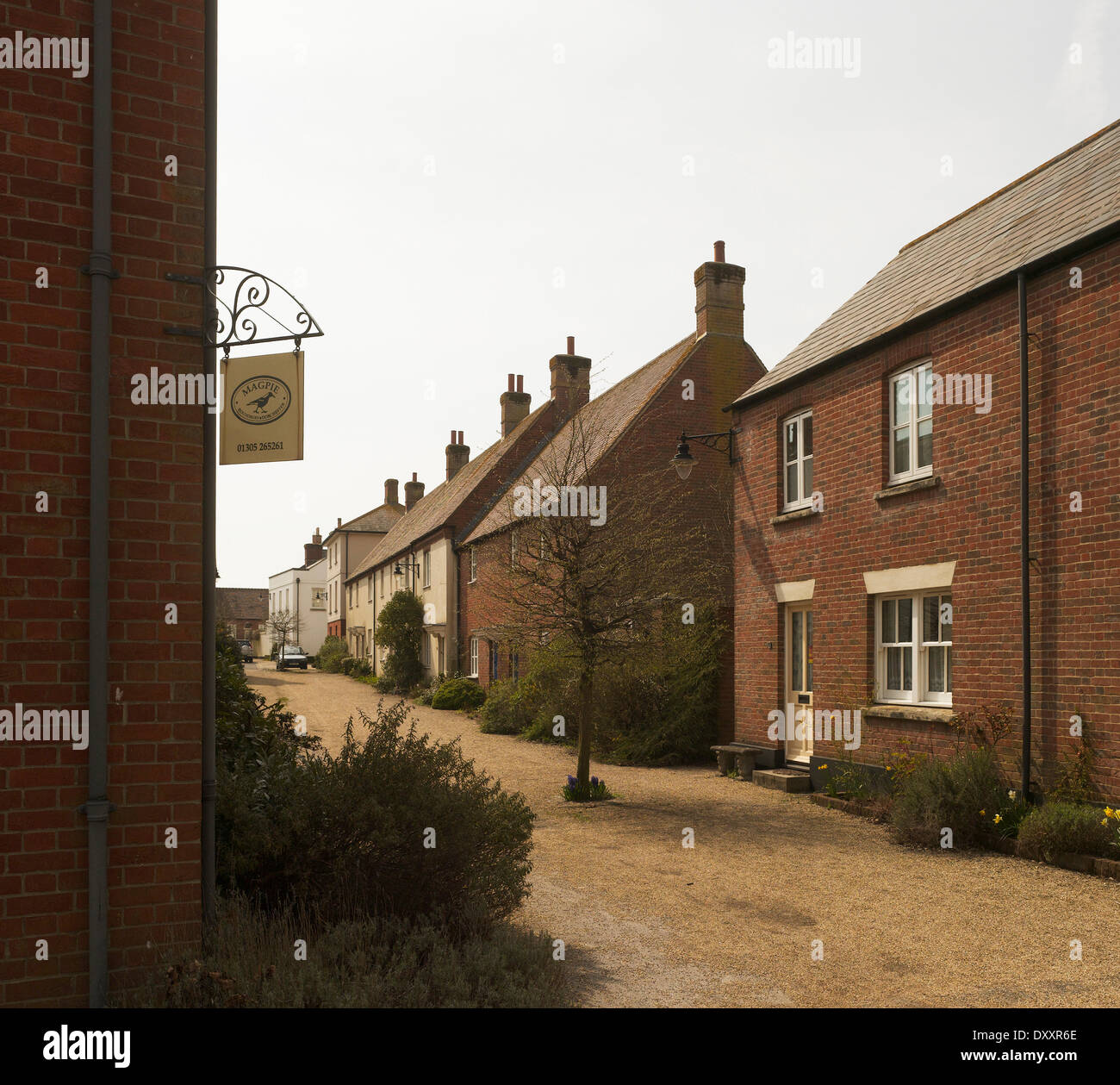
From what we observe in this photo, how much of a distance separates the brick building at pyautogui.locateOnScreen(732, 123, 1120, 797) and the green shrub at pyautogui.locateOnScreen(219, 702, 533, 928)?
658 cm

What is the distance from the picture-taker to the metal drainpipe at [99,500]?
4.45 m

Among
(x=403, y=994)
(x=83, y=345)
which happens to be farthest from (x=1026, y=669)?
(x=83, y=345)

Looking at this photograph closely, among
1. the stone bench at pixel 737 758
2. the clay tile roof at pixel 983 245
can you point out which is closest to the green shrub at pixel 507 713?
the stone bench at pixel 737 758

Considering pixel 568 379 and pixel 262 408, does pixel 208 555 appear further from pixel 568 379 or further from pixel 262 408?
pixel 568 379

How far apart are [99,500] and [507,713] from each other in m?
18.8

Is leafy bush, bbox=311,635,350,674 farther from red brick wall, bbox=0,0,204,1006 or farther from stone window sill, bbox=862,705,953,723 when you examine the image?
red brick wall, bbox=0,0,204,1006

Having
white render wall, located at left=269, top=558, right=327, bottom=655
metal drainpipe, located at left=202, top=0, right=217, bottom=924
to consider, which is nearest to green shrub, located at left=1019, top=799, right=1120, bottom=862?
metal drainpipe, located at left=202, top=0, right=217, bottom=924

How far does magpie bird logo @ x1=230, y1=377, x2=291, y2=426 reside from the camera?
17.5ft

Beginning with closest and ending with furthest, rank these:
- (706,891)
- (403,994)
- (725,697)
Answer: (403,994) < (706,891) < (725,697)

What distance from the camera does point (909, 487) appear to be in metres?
12.1

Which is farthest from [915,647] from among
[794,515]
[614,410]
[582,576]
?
[614,410]
